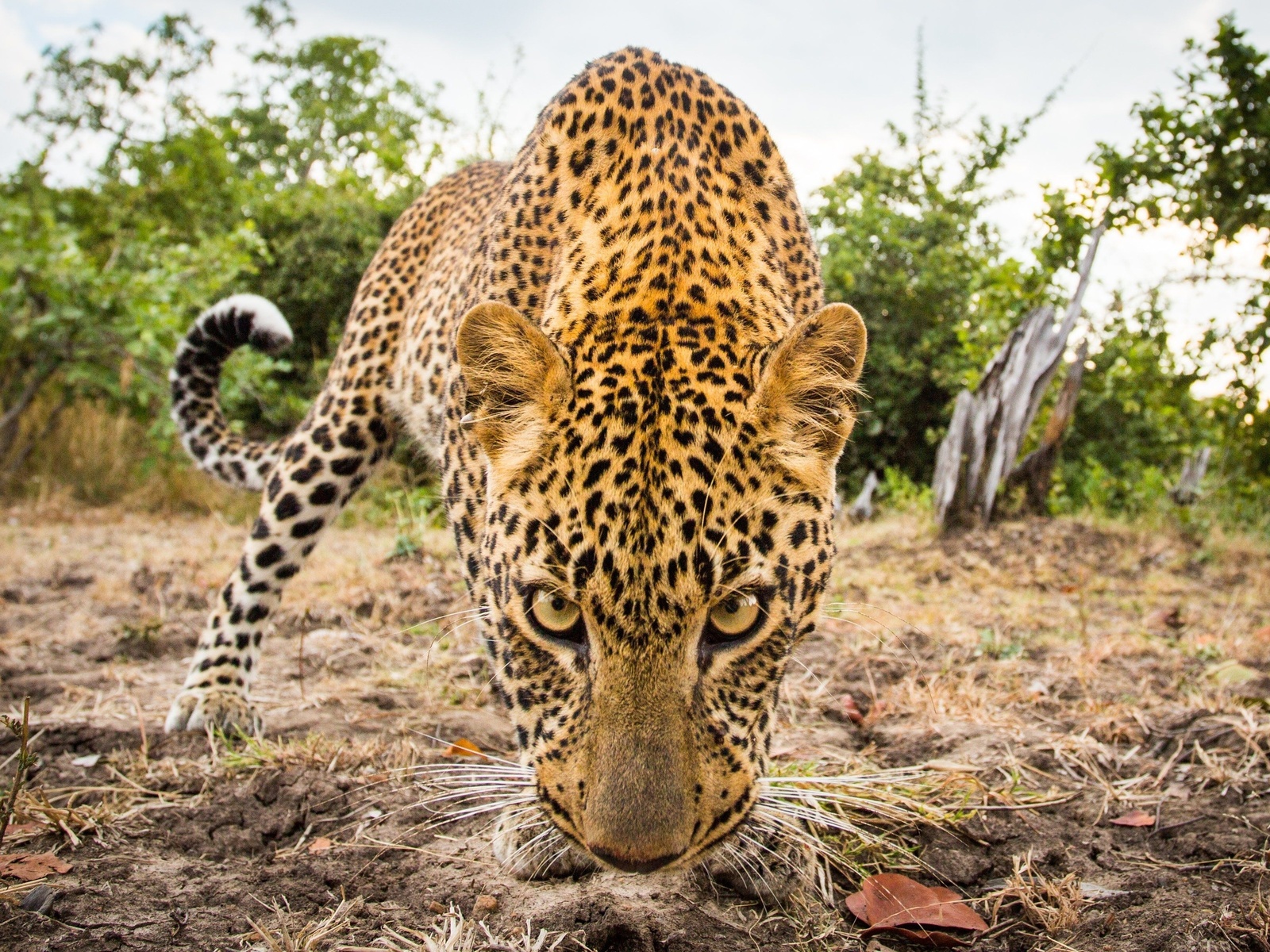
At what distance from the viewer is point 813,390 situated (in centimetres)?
254

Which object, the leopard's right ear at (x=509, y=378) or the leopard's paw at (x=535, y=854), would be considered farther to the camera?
the leopard's paw at (x=535, y=854)

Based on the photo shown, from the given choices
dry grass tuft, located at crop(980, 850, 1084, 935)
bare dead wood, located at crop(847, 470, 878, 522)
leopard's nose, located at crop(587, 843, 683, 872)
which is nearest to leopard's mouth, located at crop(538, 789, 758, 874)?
leopard's nose, located at crop(587, 843, 683, 872)

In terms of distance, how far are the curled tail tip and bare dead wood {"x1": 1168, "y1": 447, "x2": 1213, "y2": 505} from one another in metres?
8.90

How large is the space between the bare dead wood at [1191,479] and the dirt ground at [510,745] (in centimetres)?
378

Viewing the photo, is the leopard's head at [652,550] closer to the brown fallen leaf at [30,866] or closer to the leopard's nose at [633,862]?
the leopard's nose at [633,862]

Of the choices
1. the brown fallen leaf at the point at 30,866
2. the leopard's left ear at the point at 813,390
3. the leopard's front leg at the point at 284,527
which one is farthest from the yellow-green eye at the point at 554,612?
the leopard's front leg at the point at 284,527

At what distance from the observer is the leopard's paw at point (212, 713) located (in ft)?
12.7

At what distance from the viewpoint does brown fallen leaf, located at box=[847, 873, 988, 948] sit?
2.40 m

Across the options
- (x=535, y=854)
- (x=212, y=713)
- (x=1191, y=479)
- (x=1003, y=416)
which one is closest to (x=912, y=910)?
(x=535, y=854)

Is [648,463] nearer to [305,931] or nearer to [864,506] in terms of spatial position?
[305,931]

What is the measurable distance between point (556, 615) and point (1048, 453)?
7579 millimetres

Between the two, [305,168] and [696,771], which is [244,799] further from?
[305,168]

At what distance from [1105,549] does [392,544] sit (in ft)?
19.4

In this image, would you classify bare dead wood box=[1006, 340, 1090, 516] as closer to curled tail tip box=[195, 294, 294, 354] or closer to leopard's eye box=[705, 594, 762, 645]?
curled tail tip box=[195, 294, 294, 354]
